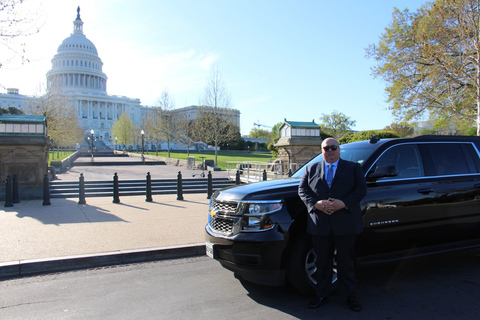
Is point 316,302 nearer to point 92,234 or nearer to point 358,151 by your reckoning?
point 358,151

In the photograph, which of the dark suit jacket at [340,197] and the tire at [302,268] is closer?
the dark suit jacket at [340,197]

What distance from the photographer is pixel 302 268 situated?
4.06m

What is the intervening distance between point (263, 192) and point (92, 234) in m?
4.83

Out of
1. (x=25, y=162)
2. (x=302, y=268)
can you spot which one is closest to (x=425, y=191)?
(x=302, y=268)

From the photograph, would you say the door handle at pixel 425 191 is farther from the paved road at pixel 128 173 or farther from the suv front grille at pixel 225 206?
the paved road at pixel 128 173

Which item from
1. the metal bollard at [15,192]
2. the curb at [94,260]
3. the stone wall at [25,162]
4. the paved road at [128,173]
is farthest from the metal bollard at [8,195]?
the paved road at [128,173]

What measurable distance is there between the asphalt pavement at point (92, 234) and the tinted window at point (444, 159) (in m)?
4.04

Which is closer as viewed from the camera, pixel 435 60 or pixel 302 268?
pixel 302 268

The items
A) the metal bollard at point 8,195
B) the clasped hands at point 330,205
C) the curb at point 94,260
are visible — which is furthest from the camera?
the metal bollard at point 8,195

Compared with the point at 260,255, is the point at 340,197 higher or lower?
higher

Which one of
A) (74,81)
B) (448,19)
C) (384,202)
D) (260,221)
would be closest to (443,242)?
(384,202)

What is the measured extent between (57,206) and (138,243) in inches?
232

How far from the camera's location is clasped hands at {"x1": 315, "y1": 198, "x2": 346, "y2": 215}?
365 cm

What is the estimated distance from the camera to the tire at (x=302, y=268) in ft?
13.2
